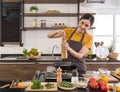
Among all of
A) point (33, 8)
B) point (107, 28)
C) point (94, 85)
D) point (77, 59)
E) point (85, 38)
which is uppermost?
point (33, 8)

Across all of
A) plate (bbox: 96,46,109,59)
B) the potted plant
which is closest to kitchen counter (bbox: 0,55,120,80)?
plate (bbox: 96,46,109,59)

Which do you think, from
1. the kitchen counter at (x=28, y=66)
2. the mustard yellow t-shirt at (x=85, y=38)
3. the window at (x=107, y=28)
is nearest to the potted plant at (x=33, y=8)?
the kitchen counter at (x=28, y=66)

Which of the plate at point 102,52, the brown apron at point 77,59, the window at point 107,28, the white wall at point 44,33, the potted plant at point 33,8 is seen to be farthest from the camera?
the window at point 107,28

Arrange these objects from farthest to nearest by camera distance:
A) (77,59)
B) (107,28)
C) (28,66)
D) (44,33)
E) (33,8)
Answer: (107,28)
(44,33)
(33,8)
(28,66)
(77,59)

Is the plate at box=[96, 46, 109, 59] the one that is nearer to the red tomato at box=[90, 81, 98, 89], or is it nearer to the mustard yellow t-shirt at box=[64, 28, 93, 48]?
→ the mustard yellow t-shirt at box=[64, 28, 93, 48]

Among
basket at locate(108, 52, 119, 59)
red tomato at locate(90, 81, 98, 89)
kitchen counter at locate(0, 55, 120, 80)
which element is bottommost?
kitchen counter at locate(0, 55, 120, 80)

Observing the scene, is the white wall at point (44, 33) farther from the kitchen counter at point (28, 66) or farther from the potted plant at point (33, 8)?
the kitchen counter at point (28, 66)

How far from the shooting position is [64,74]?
7.76 ft

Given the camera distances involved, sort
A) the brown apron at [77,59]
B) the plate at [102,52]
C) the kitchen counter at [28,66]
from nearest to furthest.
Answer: the brown apron at [77,59]
the kitchen counter at [28,66]
the plate at [102,52]

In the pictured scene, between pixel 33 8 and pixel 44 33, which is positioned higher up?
pixel 33 8

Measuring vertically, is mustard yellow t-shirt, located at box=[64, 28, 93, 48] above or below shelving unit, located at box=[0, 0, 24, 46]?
below

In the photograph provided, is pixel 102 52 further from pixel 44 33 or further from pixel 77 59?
pixel 77 59

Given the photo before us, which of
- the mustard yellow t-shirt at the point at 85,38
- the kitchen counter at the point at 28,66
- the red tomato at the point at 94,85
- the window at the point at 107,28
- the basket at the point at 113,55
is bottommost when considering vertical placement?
the kitchen counter at the point at 28,66

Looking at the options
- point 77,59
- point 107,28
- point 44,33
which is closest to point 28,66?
→ point 44,33
